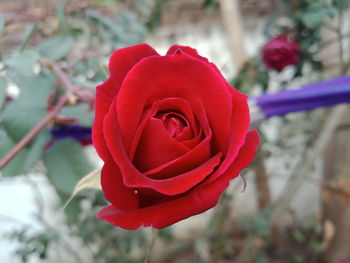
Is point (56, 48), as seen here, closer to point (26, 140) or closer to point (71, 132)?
point (71, 132)

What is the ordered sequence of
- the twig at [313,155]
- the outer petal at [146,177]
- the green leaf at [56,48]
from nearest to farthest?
the outer petal at [146,177], the green leaf at [56,48], the twig at [313,155]

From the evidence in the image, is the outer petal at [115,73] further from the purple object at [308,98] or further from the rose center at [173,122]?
the purple object at [308,98]

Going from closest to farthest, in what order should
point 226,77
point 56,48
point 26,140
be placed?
point 26,140
point 56,48
point 226,77

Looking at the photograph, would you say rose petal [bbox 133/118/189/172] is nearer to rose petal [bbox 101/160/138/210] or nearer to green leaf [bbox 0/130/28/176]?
rose petal [bbox 101/160/138/210]

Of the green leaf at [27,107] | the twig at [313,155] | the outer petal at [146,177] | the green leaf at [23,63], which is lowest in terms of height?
the twig at [313,155]

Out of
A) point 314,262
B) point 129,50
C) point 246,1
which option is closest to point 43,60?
point 129,50

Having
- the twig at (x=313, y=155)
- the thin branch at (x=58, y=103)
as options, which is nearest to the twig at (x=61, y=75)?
the thin branch at (x=58, y=103)

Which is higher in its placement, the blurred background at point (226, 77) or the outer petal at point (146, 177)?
the outer petal at point (146, 177)

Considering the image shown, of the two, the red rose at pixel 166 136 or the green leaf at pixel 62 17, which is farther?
the green leaf at pixel 62 17

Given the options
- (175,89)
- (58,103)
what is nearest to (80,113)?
(58,103)
